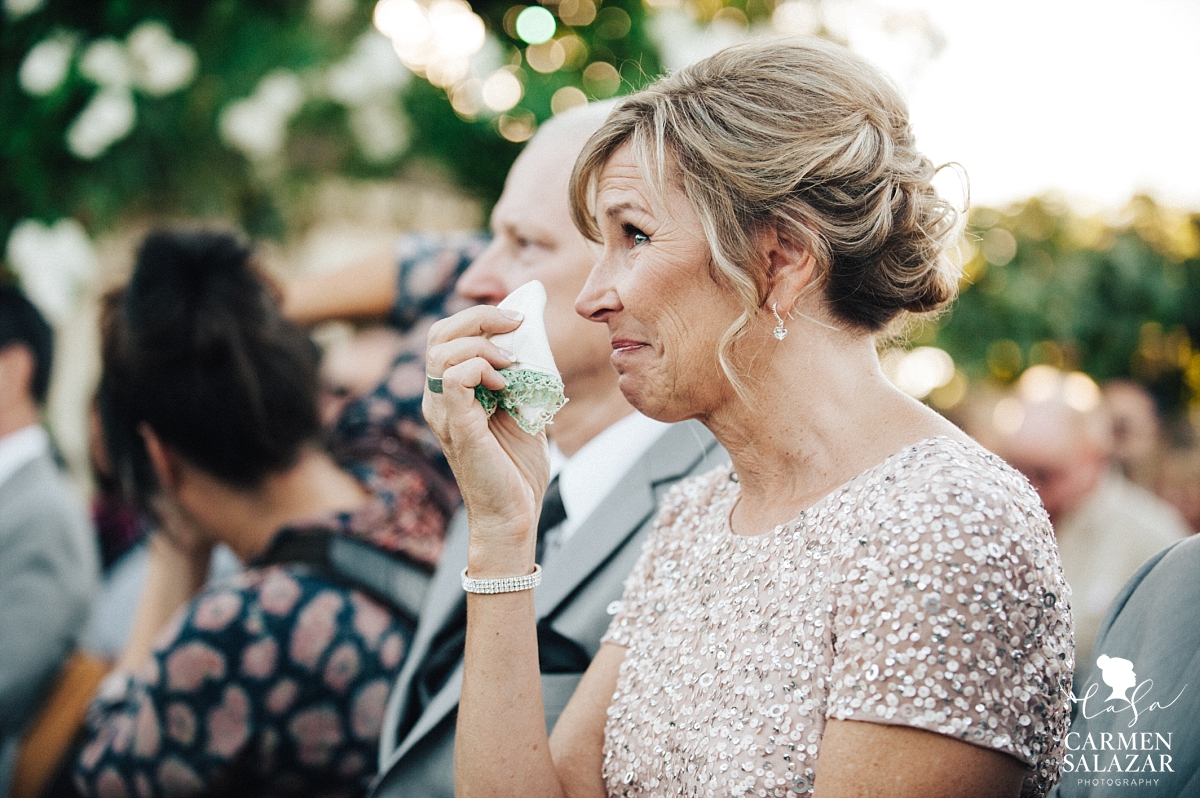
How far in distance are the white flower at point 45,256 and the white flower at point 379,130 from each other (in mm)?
1558

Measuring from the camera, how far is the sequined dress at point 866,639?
129cm

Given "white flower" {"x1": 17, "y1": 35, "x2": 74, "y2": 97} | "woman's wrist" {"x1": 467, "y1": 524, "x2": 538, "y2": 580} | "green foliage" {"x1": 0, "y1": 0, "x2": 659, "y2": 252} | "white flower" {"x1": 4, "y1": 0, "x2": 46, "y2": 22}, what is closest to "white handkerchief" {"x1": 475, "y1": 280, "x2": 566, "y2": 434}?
"woman's wrist" {"x1": 467, "y1": 524, "x2": 538, "y2": 580}

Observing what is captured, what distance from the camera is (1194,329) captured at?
341 inches

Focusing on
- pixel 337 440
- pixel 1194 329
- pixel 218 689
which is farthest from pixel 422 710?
pixel 1194 329

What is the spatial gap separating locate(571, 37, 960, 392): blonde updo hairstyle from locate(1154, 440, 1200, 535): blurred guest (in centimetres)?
587

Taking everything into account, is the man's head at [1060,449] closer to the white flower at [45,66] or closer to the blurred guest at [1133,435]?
the blurred guest at [1133,435]

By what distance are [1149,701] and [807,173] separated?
41.1 inches

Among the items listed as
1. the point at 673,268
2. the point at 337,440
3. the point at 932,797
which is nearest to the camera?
the point at 932,797

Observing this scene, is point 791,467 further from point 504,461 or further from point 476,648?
Result: point 476,648

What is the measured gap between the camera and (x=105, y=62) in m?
4.62

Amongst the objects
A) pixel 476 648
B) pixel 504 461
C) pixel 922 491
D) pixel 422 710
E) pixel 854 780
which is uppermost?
pixel 922 491

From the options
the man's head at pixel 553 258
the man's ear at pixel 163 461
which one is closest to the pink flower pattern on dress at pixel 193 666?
the man's ear at pixel 163 461

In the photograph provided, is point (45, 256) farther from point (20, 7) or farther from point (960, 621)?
point (960, 621)

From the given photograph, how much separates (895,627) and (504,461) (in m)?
0.83
